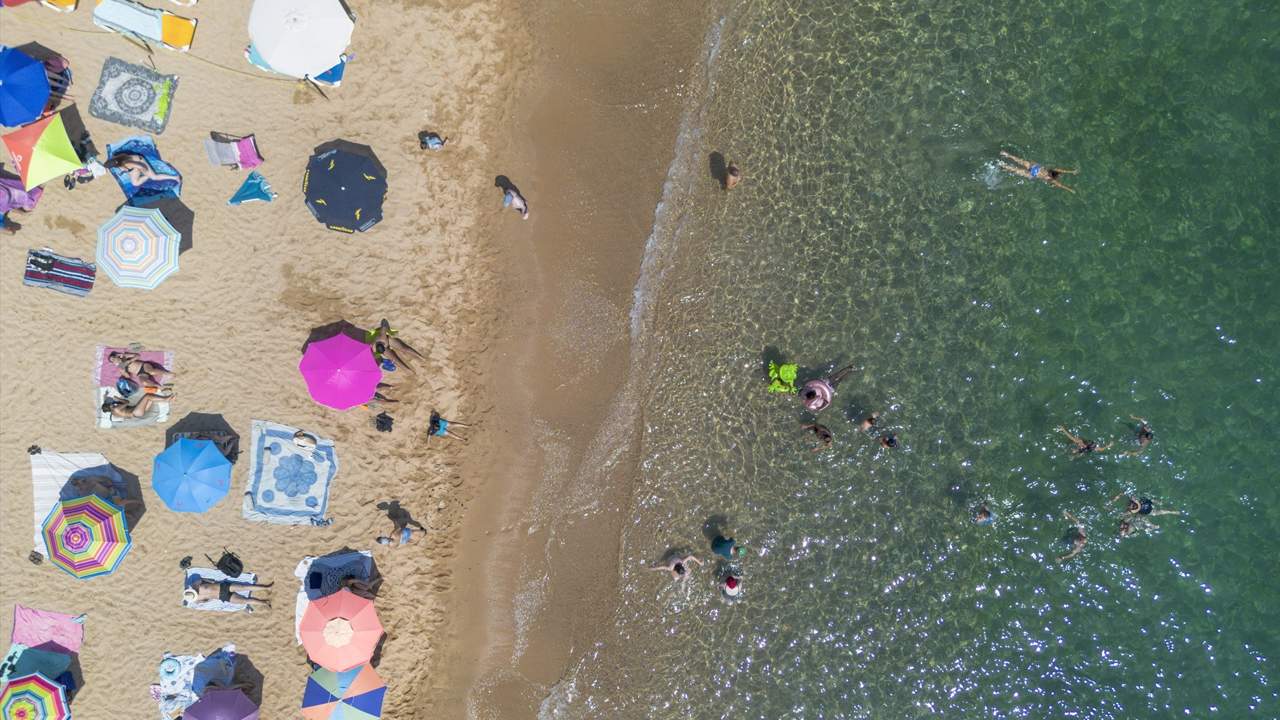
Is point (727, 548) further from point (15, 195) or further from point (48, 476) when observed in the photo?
point (15, 195)

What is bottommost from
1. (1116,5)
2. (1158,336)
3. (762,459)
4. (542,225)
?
(762,459)

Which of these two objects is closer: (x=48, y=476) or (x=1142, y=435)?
(x=48, y=476)

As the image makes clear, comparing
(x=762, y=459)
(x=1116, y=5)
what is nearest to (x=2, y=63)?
(x=762, y=459)

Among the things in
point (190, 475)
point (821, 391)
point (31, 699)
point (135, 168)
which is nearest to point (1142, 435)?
point (821, 391)

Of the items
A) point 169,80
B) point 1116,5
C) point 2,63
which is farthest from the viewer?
point 1116,5

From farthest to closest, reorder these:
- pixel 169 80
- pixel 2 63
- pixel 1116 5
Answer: pixel 1116 5
pixel 169 80
pixel 2 63

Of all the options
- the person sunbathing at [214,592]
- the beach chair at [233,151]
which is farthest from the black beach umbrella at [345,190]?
the person sunbathing at [214,592]

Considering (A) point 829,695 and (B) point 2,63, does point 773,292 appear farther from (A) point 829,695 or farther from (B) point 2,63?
(B) point 2,63
